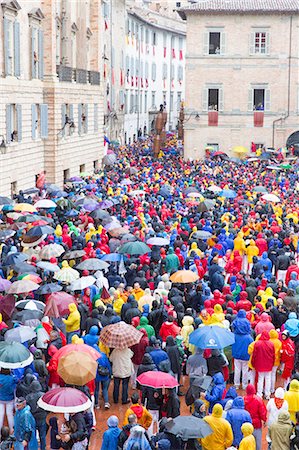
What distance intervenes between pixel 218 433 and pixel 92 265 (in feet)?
26.1

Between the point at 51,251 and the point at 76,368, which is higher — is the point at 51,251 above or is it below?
above

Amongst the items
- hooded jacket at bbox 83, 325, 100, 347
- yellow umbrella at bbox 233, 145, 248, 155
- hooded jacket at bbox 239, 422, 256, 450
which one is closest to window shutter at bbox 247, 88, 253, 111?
yellow umbrella at bbox 233, 145, 248, 155

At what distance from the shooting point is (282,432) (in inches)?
419

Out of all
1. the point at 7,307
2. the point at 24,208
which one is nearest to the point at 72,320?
the point at 7,307

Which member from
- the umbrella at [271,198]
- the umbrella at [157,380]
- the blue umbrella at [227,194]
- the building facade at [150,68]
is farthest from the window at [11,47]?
the building facade at [150,68]

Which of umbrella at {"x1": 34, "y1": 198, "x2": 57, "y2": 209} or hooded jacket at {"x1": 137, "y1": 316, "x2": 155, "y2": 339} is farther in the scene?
umbrella at {"x1": 34, "y1": 198, "x2": 57, "y2": 209}

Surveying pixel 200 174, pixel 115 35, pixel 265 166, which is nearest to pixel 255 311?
pixel 200 174

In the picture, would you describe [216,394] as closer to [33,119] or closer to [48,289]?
[48,289]

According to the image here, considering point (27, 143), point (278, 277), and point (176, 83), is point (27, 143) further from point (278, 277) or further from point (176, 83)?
point (176, 83)

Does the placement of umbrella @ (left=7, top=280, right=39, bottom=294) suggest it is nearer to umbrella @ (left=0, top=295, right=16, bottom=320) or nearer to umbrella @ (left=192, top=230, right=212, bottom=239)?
umbrella @ (left=0, top=295, right=16, bottom=320)

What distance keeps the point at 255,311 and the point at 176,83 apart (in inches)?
2780

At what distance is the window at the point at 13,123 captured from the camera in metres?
30.7

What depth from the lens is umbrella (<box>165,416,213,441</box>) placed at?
9.96 m

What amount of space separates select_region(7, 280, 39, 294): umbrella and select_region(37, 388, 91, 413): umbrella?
5.16 metres
